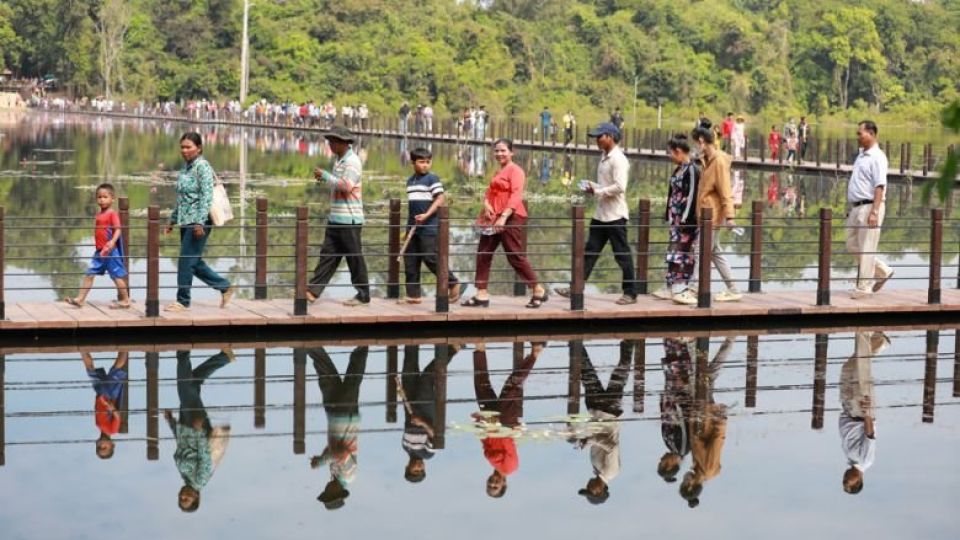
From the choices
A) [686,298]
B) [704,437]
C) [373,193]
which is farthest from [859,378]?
[373,193]

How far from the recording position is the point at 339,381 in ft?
38.6

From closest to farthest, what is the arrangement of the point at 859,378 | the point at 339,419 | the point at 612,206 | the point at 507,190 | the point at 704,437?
the point at 704,437
the point at 339,419
the point at 859,378
the point at 507,190
the point at 612,206

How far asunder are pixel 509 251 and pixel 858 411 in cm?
381

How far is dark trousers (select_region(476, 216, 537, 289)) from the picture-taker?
14.0 m

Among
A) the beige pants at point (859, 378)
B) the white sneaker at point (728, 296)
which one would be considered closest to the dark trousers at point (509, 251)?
the white sneaker at point (728, 296)

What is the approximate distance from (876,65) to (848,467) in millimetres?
95360

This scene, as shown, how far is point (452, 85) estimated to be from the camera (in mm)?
91812

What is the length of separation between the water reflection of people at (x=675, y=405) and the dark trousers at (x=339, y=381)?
75.0 inches

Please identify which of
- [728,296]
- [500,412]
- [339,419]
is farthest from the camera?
[728,296]

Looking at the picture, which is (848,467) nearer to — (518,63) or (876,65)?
(518,63)

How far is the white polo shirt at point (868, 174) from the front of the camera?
14.8 meters

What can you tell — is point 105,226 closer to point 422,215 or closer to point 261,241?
point 261,241

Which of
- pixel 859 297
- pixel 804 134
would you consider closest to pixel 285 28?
pixel 804 134

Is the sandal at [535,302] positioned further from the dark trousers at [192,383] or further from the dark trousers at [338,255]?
the dark trousers at [192,383]
